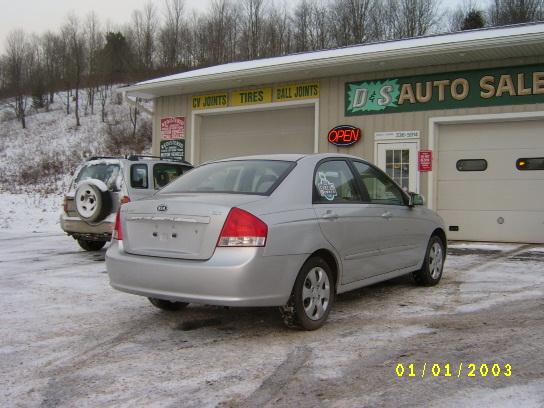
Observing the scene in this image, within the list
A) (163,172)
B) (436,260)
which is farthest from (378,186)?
(163,172)

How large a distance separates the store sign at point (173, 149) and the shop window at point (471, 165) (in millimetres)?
7280

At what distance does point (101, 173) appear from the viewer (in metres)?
9.34

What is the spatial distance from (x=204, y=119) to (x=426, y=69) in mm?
6157

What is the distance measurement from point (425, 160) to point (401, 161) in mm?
549

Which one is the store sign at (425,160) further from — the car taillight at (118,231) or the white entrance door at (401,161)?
the car taillight at (118,231)

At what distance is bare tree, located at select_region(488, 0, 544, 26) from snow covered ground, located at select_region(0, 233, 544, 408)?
31.7 meters

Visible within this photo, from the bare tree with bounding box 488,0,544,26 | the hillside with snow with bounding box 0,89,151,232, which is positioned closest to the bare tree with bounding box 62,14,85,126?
the hillside with snow with bounding box 0,89,151,232

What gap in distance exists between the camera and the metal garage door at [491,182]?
35.7ft

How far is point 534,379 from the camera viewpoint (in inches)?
140

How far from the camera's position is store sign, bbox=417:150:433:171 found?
1162 cm

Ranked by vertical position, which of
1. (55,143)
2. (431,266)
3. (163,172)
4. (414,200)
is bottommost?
(431,266)

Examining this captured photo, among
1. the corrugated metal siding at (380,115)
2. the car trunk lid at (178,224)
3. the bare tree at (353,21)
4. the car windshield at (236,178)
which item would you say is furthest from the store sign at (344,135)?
the bare tree at (353,21)

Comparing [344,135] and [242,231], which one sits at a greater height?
[344,135]
